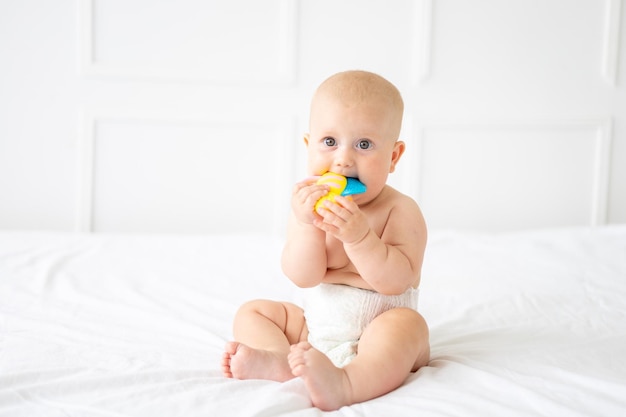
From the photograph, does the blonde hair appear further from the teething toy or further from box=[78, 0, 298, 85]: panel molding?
box=[78, 0, 298, 85]: panel molding

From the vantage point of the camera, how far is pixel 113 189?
2320 mm

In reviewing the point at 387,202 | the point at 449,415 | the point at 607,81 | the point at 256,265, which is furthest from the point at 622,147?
the point at 449,415

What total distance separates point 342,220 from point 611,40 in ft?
6.34

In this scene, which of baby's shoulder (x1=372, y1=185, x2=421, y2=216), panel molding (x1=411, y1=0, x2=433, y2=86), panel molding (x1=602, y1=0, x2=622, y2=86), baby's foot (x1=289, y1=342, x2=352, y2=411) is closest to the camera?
baby's foot (x1=289, y1=342, x2=352, y2=411)

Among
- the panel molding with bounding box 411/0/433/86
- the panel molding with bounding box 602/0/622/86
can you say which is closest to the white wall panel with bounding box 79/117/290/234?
the panel molding with bounding box 411/0/433/86

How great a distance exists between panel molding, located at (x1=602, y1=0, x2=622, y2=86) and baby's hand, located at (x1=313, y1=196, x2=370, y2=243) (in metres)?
1.88

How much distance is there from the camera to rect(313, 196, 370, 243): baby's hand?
3.10ft

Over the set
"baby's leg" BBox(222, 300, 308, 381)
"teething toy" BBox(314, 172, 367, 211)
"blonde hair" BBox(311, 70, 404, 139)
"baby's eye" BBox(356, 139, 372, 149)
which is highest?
"blonde hair" BBox(311, 70, 404, 139)

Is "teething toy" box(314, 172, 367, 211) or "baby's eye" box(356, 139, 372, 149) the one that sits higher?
"baby's eye" box(356, 139, 372, 149)

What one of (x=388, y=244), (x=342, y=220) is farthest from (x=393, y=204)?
(x=342, y=220)

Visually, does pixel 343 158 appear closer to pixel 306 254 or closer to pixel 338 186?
pixel 338 186

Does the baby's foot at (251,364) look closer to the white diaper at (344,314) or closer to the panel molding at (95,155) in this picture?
the white diaper at (344,314)

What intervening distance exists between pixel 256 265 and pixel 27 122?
103 cm

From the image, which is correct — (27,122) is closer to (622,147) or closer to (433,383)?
(433,383)
